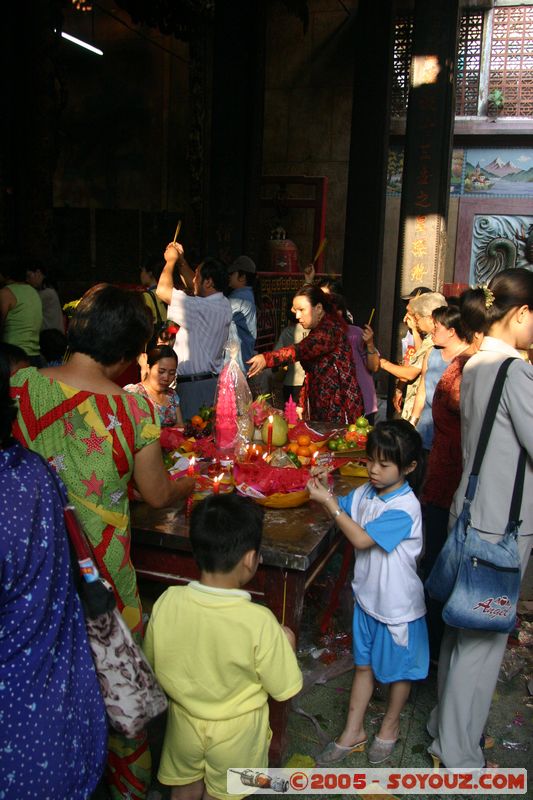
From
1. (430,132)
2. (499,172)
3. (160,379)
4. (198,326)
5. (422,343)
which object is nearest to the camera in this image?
(160,379)

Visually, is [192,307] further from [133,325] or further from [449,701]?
[449,701]

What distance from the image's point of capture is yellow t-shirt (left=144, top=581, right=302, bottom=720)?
2.05 meters

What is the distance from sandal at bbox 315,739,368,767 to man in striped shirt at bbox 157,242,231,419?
267cm

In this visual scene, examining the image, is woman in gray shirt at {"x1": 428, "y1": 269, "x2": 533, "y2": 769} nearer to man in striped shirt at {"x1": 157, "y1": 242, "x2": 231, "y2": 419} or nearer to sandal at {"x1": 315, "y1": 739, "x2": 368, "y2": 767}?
sandal at {"x1": 315, "y1": 739, "x2": 368, "y2": 767}

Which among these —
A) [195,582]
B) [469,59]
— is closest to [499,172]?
[469,59]

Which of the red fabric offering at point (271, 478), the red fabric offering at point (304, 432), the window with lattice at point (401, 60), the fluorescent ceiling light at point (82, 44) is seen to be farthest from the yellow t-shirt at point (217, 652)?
the fluorescent ceiling light at point (82, 44)

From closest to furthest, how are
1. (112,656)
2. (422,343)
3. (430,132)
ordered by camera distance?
(112,656) → (422,343) → (430,132)

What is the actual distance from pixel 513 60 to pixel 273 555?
12000 millimetres

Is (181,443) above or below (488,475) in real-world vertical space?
below

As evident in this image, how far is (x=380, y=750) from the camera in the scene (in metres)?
2.88

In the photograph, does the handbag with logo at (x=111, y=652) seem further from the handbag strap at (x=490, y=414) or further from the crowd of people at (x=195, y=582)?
the handbag strap at (x=490, y=414)

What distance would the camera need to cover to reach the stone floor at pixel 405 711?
291 centimetres

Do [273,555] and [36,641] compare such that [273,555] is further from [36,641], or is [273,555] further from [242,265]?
[242,265]

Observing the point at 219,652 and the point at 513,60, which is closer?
the point at 219,652
